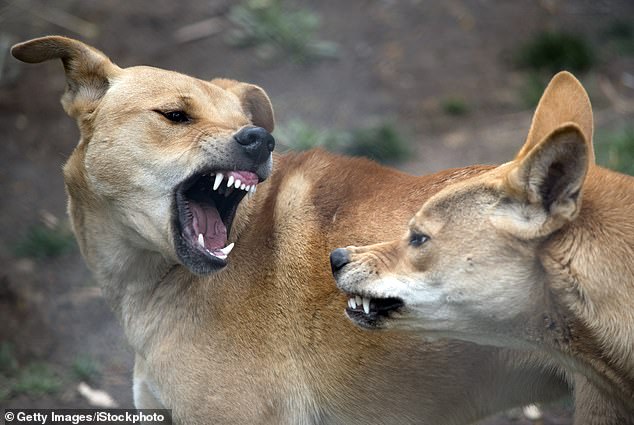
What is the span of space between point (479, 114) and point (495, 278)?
14.4 feet

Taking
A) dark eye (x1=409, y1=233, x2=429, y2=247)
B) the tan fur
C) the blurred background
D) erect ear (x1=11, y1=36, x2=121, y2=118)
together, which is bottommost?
the blurred background

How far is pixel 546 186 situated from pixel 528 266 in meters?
0.29

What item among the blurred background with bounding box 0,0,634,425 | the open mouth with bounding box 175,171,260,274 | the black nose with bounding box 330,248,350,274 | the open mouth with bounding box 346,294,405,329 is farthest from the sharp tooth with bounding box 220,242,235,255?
the blurred background with bounding box 0,0,634,425

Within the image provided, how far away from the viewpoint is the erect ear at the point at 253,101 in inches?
171

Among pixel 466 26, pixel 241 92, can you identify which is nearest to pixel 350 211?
pixel 241 92

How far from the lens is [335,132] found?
7133 millimetres

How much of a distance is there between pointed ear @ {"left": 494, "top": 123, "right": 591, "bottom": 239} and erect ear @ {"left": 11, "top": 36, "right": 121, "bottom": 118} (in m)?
1.87

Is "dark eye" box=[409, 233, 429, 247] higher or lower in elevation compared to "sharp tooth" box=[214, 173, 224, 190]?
higher

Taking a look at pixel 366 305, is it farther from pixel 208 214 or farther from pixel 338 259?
pixel 208 214

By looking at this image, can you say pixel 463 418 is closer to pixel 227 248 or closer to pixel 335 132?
pixel 227 248

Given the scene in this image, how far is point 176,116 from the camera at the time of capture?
152 inches

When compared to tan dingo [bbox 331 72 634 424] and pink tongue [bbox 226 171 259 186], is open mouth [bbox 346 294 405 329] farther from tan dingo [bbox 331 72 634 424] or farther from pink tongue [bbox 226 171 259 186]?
pink tongue [bbox 226 171 259 186]

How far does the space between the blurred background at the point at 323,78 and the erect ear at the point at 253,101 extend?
1914mm

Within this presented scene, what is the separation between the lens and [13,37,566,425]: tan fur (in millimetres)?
3750
